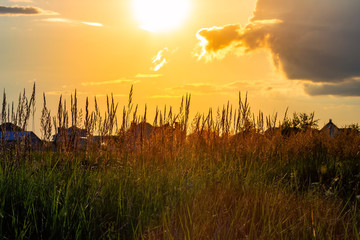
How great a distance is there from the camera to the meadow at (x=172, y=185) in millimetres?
3316

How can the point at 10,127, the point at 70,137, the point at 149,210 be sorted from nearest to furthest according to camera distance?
the point at 149,210 → the point at 70,137 → the point at 10,127

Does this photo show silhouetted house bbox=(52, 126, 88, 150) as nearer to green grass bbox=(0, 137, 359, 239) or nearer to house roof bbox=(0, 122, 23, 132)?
green grass bbox=(0, 137, 359, 239)

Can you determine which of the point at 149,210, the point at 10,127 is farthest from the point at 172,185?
the point at 10,127

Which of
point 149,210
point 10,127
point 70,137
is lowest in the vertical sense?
point 149,210

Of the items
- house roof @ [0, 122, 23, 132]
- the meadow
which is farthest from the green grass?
house roof @ [0, 122, 23, 132]

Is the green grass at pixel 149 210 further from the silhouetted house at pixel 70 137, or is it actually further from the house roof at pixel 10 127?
the house roof at pixel 10 127

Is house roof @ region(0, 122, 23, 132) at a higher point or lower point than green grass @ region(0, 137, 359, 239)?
higher

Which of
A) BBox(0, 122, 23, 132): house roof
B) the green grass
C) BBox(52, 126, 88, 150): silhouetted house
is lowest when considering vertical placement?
the green grass

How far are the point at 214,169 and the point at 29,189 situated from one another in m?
2.78

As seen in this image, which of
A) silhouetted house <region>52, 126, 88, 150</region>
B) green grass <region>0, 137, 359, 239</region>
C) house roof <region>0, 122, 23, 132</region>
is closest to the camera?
green grass <region>0, 137, 359, 239</region>

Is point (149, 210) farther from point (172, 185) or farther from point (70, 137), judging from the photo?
point (70, 137)

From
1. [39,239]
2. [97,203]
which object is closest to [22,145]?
[97,203]

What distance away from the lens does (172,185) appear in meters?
4.31

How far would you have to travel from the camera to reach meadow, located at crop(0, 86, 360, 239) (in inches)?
131
